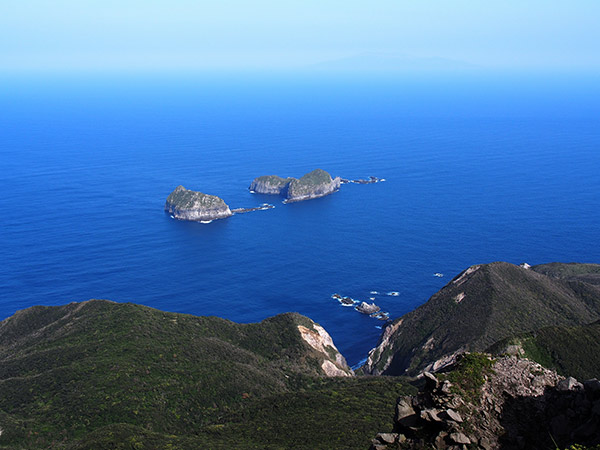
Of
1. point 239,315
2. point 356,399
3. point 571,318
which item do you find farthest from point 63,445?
point 571,318

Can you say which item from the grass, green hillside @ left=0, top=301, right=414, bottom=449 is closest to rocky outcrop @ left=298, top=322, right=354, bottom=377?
green hillside @ left=0, top=301, right=414, bottom=449

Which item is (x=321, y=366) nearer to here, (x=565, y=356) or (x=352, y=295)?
(x=565, y=356)

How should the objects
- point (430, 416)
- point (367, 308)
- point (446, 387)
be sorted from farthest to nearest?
point (367, 308) < point (446, 387) < point (430, 416)

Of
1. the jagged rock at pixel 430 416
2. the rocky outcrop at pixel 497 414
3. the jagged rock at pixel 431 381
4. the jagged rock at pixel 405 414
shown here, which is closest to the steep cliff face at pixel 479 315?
the rocky outcrop at pixel 497 414

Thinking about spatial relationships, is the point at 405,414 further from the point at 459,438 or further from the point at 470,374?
the point at 470,374

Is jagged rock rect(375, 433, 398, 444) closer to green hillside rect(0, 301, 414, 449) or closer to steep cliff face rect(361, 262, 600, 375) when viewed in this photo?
green hillside rect(0, 301, 414, 449)

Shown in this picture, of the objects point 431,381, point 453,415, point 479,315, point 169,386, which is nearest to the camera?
point 453,415

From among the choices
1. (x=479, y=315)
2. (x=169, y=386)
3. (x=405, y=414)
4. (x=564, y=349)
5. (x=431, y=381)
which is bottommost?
(x=479, y=315)

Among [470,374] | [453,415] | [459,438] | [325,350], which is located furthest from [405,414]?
[325,350]
